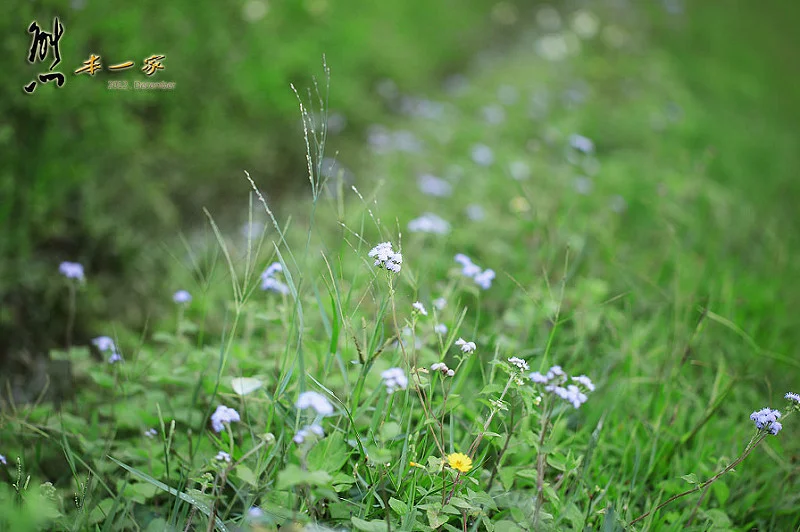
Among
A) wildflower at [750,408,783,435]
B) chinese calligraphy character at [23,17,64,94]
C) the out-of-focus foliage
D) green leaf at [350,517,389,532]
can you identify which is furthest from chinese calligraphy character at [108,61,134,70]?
wildflower at [750,408,783,435]

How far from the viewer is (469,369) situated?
163 centimetres

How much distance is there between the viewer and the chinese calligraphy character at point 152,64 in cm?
251

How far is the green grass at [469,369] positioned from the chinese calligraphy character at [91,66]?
0.82 m

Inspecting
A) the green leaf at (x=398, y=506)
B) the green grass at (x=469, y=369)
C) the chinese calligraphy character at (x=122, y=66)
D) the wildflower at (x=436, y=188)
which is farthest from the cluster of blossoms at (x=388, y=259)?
the chinese calligraphy character at (x=122, y=66)

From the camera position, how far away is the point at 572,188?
321cm

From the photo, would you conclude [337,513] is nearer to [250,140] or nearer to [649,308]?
[649,308]

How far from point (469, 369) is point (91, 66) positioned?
6.24 feet

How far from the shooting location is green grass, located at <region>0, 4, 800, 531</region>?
4.03 feet

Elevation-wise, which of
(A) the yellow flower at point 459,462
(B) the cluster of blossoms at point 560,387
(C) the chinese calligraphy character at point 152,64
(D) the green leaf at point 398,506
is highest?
(C) the chinese calligraphy character at point 152,64

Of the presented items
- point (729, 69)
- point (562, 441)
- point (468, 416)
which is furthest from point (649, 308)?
point (729, 69)

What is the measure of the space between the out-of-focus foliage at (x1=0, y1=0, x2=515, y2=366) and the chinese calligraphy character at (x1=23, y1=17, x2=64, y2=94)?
22 millimetres

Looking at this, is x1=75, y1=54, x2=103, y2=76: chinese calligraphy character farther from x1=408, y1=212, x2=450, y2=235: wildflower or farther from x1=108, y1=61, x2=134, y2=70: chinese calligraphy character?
x1=408, y1=212, x2=450, y2=235: wildflower

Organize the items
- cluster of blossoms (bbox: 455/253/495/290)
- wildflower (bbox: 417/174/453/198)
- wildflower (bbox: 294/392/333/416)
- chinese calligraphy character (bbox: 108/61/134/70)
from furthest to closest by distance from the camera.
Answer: wildflower (bbox: 417/174/453/198)
chinese calligraphy character (bbox: 108/61/134/70)
cluster of blossoms (bbox: 455/253/495/290)
wildflower (bbox: 294/392/333/416)

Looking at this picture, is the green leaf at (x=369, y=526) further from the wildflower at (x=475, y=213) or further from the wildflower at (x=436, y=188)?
the wildflower at (x=436, y=188)
